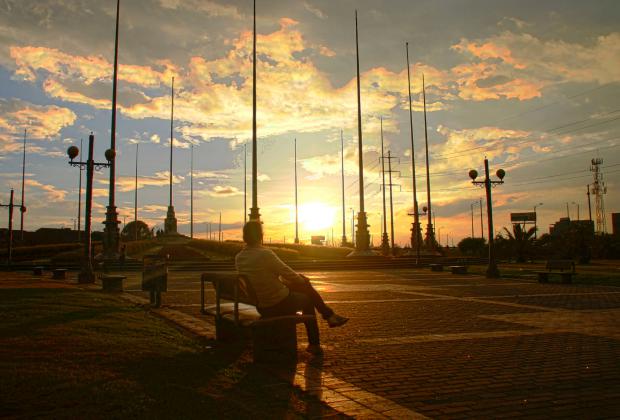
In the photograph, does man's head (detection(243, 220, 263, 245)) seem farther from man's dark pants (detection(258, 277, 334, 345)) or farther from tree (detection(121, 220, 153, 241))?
tree (detection(121, 220, 153, 241))

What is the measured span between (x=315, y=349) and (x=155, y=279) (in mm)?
5716

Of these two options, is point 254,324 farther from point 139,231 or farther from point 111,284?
point 139,231

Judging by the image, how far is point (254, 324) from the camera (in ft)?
18.4

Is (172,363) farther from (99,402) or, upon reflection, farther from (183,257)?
(183,257)

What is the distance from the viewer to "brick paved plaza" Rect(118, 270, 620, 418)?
4062 mm

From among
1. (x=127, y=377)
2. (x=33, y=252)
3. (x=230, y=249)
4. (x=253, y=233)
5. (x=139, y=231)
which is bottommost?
(x=127, y=377)

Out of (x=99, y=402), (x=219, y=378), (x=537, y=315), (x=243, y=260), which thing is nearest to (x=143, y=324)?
(x=243, y=260)

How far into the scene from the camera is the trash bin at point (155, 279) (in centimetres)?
1087

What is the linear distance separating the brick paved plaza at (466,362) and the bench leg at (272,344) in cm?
24

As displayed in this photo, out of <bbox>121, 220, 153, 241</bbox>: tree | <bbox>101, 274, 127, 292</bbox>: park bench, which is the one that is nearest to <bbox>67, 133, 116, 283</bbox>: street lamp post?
<bbox>101, 274, 127, 292</bbox>: park bench

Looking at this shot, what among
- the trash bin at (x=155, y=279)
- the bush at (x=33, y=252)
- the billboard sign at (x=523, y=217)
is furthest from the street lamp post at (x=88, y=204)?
the billboard sign at (x=523, y=217)

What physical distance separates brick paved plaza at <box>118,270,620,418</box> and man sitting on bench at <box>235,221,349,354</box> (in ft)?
1.94

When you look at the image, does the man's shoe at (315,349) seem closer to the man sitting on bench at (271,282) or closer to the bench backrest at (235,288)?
the man sitting on bench at (271,282)

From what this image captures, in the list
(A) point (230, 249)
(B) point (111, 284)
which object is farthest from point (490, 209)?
(A) point (230, 249)
